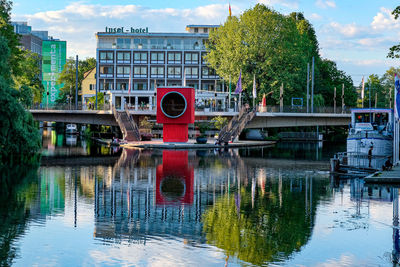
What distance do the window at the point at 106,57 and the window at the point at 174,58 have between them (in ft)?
40.6

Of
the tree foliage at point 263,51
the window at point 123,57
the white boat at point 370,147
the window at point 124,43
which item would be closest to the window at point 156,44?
the window at point 124,43

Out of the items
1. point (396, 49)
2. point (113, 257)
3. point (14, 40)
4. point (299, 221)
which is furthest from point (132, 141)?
point (113, 257)

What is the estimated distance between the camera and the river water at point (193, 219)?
804 inches

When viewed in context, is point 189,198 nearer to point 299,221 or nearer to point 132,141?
point 299,221

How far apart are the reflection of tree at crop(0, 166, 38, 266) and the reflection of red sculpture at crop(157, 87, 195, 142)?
3423 cm

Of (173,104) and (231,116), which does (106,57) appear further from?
(173,104)

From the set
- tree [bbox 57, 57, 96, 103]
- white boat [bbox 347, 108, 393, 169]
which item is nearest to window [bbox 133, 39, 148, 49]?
tree [bbox 57, 57, 96, 103]

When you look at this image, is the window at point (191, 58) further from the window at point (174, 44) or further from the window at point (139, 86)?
the window at point (139, 86)

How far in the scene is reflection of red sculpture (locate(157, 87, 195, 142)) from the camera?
261 ft

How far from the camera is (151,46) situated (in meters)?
137

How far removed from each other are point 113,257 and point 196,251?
2.71 meters

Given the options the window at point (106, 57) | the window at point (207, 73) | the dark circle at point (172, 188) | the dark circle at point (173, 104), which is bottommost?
the dark circle at point (172, 188)

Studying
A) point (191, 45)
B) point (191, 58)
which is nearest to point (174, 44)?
point (191, 45)

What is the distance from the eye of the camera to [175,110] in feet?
264
